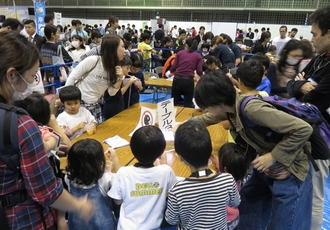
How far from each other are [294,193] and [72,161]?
1277mm

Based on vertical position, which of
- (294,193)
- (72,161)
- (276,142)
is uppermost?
(276,142)

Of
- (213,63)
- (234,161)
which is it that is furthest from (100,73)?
(213,63)

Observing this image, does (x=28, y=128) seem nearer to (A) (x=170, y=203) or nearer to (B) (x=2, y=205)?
(B) (x=2, y=205)

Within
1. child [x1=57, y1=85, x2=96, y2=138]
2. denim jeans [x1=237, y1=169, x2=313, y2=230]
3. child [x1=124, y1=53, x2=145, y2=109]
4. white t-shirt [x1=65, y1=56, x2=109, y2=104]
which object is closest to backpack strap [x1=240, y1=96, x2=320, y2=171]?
denim jeans [x1=237, y1=169, x2=313, y2=230]

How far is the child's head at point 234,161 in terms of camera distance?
164cm

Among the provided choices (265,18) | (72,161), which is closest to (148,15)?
(265,18)

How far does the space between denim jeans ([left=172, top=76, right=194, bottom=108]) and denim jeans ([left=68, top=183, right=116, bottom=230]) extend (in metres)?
3.22

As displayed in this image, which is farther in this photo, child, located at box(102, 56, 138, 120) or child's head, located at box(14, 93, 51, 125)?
child, located at box(102, 56, 138, 120)

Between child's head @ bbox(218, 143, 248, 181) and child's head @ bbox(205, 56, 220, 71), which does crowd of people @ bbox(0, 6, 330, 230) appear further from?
child's head @ bbox(205, 56, 220, 71)

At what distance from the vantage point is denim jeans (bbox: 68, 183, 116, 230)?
4.82 feet

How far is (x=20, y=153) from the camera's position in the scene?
0.92 metres

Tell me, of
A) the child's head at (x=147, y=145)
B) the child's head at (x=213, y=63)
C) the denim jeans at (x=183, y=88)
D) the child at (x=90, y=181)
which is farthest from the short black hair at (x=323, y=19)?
the denim jeans at (x=183, y=88)

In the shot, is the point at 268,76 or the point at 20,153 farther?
the point at 268,76

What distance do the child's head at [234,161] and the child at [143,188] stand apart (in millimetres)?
426
